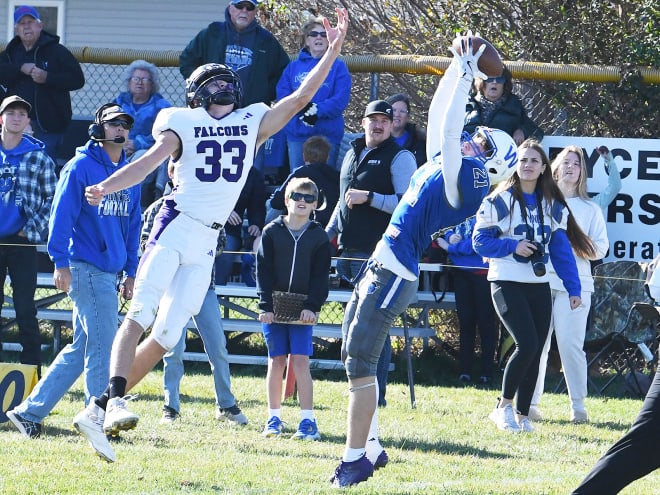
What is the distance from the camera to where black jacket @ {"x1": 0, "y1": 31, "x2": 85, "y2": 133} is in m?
12.1

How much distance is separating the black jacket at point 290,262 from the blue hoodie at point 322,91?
2829 mm

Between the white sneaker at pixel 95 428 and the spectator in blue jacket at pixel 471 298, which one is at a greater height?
the spectator in blue jacket at pixel 471 298

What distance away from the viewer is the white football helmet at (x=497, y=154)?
6.74 meters

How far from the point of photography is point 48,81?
11984 millimetres

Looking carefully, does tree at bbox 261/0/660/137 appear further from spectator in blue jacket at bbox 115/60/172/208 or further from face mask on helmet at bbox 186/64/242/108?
face mask on helmet at bbox 186/64/242/108

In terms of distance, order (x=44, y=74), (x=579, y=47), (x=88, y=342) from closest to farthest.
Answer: (x=88, y=342), (x=44, y=74), (x=579, y=47)

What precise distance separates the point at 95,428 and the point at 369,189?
4074 millimetres

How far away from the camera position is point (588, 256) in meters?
9.55

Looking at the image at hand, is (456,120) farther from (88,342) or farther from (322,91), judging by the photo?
(322,91)

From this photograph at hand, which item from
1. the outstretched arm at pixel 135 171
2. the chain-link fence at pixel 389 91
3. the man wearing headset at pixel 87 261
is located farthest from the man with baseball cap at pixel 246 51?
the outstretched arm at pixel 135 171

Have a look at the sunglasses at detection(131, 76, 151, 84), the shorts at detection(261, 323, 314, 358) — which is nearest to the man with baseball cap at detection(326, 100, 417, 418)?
the shorts at detection(261, 323, 314, 358)

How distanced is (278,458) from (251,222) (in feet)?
14.4

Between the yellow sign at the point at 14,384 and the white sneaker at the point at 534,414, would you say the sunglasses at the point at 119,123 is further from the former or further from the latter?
the white sneaker at the point at 534,414

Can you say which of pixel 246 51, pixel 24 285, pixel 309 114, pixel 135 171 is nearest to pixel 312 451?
pixel 135 171
